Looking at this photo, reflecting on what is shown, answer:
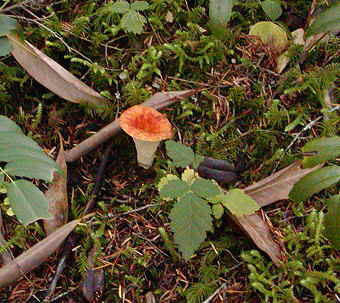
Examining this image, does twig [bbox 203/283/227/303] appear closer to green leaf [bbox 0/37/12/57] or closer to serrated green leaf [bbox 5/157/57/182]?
serrated green leaf [bbox 5/157/57/182]

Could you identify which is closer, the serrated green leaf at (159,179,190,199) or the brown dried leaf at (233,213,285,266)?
the serrated green leaf at (159,179,190,199)

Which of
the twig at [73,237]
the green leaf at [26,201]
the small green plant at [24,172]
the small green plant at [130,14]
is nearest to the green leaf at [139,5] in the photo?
the small green plant at [130,14]

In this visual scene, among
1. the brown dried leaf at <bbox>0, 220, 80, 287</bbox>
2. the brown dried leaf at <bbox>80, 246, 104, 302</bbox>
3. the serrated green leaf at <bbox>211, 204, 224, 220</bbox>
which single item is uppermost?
the serrated green leaf at <bbox>211, 204, 224, 220</bbox>

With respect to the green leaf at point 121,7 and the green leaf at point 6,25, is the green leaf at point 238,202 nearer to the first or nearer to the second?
the green leaf at point 121,7

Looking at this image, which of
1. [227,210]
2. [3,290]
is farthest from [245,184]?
[3,290]

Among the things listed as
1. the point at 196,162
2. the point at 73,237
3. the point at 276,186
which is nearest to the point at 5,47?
the point at 73,237

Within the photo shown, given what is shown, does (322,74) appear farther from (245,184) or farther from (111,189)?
(111,189)

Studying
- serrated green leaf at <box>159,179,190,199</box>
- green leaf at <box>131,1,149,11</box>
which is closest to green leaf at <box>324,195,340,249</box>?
serrated green leaf at <box>159,179,190,199</box>
